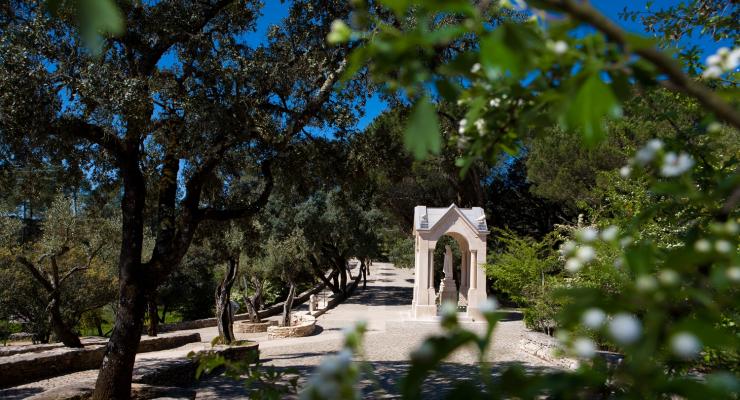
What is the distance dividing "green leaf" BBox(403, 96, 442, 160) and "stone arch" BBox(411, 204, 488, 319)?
17125 millimetres

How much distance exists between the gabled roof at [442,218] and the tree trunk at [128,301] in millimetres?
11880

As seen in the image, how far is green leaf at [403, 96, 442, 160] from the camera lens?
2.87ft

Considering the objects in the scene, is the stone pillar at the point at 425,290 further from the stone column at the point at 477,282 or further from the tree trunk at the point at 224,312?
the tree trunk at the point at 224,312

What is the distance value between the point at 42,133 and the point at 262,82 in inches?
115

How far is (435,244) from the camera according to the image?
18.3 meters

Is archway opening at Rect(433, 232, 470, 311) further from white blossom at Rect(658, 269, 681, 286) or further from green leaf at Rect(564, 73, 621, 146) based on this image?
green leaf at Rect(564, 73, 621, 146)

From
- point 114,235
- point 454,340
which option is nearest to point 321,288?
point 114,235

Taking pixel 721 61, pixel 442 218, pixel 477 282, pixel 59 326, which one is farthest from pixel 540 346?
pixel 59 326

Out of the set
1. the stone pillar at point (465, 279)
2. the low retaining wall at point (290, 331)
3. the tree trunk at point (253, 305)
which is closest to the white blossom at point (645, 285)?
the low retaining wall at point (290, 331)

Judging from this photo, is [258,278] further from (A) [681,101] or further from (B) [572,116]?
(B) [572,116]

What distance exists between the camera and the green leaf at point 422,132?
0.87 m

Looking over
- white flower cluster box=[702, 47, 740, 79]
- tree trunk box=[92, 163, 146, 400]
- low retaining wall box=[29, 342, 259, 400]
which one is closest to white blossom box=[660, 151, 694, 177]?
white flower cluster box=[702, 47, 740, 79]

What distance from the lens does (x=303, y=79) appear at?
796 cm

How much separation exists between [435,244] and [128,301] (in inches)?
497
